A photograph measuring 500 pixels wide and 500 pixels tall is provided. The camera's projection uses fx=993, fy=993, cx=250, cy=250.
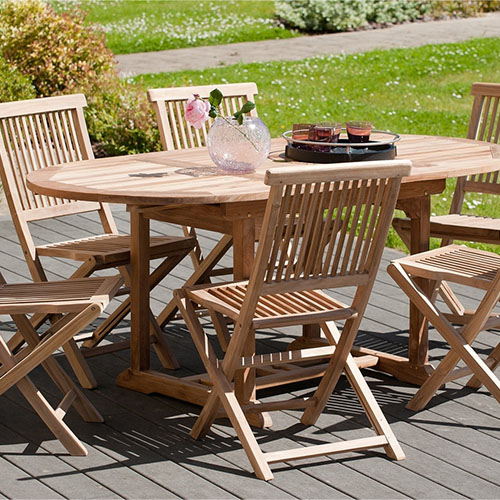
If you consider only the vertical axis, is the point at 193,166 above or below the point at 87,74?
above

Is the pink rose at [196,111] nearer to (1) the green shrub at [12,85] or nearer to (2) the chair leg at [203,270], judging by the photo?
(2) the chair leg at [203,270]

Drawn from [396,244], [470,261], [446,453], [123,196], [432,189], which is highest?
[123,196]

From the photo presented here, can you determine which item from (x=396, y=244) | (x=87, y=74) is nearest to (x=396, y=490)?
(x=396, y=244)

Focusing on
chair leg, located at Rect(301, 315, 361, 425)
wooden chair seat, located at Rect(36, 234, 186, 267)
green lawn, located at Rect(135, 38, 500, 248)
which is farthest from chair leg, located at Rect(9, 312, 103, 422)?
green lawn, located at Rect(135, 38, 500, 248)

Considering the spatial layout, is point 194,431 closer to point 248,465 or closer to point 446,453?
point 248,465

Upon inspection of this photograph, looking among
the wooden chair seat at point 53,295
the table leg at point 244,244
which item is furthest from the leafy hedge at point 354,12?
the wooden chair seat at point 53,295

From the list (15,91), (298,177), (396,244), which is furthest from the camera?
(15,91)

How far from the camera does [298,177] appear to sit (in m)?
2.96

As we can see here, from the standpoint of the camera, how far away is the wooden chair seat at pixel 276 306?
3.27 metres

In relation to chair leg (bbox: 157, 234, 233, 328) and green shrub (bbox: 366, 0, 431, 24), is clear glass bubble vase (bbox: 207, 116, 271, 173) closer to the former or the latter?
chair leg (bbox: 157, 234, 233, 328)

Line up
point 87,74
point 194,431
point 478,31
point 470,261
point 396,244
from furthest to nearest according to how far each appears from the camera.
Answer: point 478,31 < point 87,74 < point 396,244 < point 470,261 < point 194,431

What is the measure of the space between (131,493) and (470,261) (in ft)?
5.39

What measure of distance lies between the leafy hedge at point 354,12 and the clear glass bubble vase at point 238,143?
39.8 ft

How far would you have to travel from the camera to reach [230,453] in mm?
3342
